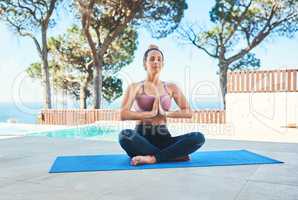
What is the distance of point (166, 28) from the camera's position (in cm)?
1261

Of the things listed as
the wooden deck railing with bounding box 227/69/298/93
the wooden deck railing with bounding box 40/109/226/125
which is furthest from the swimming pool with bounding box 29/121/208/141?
the wooden deck railing with bounding box 227/69/298/93

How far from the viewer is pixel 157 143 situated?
341 centimetres

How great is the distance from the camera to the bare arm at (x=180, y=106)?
3.46 m

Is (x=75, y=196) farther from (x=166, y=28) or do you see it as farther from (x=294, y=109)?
(x=166, y=28)

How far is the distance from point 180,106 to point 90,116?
24.0ft

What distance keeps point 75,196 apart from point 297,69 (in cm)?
→ 681

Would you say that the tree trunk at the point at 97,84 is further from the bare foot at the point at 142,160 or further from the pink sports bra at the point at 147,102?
the bare foot at the point at 142,160

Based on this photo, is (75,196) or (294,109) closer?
(75,196)

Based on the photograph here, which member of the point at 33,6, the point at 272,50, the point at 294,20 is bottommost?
the point at 272,50

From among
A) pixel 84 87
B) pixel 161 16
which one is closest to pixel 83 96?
pixel 84 87

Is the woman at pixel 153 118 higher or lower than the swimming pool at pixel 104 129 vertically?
higher

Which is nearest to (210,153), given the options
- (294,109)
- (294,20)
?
(294,109)

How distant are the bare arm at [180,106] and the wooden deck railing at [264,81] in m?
4.73

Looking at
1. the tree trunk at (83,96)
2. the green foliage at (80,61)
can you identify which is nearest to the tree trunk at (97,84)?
the green foliage at (80,61)
